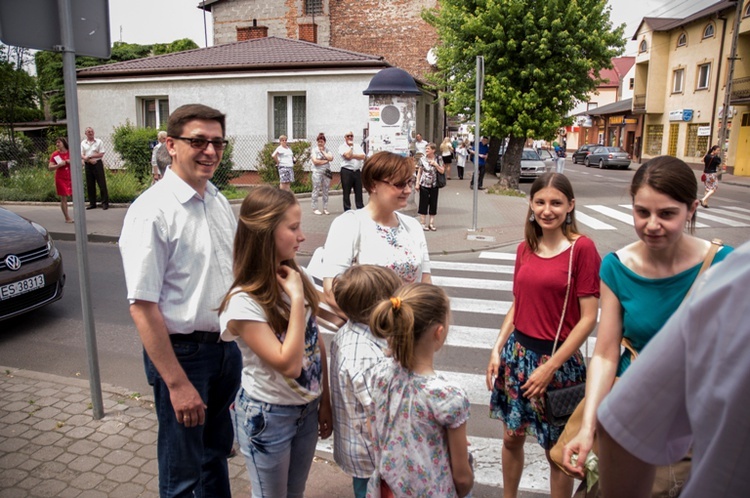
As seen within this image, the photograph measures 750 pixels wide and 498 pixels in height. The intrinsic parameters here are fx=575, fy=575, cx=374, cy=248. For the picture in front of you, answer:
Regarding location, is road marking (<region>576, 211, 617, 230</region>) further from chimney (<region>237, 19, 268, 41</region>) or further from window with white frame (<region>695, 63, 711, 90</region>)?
window with white frame (<region>695, 63, 711, 90</region>)

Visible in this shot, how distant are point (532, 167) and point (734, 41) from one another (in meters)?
13.7

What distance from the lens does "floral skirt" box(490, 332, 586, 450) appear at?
2811mm

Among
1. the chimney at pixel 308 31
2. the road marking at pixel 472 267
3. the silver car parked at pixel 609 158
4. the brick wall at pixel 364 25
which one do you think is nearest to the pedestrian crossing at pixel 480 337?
the road marking at pixel 472 267

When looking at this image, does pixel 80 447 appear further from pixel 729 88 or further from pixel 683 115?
pixel 683 115

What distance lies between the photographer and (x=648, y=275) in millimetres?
2146

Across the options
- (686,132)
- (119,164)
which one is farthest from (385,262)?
(686,132)

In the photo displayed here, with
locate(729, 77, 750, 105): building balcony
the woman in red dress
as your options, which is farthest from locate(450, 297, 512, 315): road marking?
locate(729, 77, 750, 105): building balcony

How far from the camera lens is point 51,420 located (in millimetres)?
4074

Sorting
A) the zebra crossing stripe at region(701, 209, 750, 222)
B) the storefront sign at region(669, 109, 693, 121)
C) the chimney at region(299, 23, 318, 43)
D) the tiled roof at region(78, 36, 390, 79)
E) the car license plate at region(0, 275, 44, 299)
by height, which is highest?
the chimney at region(299, 23, 318, 43)

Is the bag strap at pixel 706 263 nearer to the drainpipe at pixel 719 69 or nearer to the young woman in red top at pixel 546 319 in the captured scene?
the young woman in red top at pixel 546 319

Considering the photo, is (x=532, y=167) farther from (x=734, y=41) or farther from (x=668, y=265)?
(x=668, y=265)

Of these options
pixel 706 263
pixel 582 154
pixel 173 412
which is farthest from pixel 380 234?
pixel 582 154

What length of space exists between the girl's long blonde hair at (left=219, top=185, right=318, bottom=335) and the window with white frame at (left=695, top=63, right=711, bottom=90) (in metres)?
42.3

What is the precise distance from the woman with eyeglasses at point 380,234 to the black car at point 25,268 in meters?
4.62
